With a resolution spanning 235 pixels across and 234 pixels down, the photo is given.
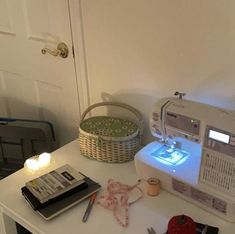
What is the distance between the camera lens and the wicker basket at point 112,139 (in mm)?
1425

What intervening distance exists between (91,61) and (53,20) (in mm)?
280

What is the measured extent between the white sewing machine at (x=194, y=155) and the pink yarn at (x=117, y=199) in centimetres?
9

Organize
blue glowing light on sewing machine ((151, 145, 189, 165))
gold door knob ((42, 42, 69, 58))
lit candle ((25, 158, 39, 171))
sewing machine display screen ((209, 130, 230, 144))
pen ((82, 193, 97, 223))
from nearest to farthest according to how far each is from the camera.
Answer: sewing machine display screen ((209, 130, 230, 144)), pen ((82, 193, 97, 223)), blue glowing light on sewing machine ((151, 145, 189, 165)), lit candle ((25, 158, 39, 171)), gold door knob ((42, 42, 69, 58))

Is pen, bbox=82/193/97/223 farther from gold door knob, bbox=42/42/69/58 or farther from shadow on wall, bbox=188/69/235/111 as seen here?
gold door knob, bbox=42/42/69/58

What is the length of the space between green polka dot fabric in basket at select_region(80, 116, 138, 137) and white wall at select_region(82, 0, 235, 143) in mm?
90

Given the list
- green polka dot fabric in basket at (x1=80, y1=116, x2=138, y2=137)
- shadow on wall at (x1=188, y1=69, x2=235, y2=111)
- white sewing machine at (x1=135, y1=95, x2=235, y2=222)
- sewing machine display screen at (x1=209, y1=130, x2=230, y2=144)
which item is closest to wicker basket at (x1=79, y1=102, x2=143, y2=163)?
green polka dot fabric in basket at (x1=80, y1=116, x2=138, y2=137)

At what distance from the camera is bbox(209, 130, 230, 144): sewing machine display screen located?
102 cm

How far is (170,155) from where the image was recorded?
129cm

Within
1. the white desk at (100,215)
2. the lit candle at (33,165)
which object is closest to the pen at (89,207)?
the white desk at (100,215)

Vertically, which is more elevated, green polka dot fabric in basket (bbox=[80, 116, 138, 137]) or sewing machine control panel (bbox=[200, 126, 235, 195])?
sewing machine control panel (bbox=[200, 126, 235, 195])

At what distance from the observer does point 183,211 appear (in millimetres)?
1173

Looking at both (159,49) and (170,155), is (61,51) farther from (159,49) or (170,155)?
(170,155)

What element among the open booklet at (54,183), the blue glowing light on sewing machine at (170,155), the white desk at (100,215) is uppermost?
the blue glowing light on sewing machine at (170,155)

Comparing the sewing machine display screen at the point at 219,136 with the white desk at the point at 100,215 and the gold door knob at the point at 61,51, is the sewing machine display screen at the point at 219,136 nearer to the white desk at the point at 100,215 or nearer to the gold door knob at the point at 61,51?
the white desk at the point at 100,215
